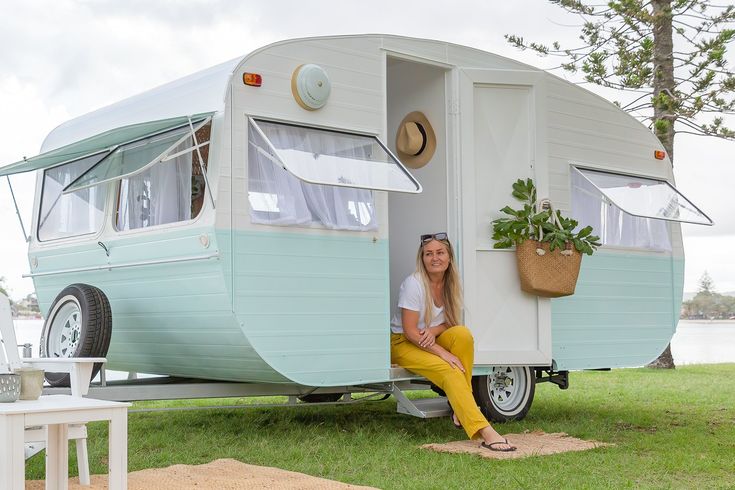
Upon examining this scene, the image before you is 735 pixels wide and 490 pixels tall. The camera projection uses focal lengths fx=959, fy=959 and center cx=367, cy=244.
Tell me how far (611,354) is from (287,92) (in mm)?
3541

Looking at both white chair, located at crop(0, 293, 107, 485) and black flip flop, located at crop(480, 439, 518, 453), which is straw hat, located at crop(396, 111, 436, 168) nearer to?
black flip flop, located at crop(480, 439, 518, 453)

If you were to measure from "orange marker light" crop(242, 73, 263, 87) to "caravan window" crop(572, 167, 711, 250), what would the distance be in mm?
2861

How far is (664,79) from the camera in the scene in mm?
14359

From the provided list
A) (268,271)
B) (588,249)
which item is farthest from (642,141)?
(268,271)

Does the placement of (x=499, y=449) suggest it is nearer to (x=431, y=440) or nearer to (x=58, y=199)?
(x=431, y=440)

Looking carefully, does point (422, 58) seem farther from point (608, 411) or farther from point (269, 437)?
point (608, 411)

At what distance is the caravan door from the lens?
6.70 meters

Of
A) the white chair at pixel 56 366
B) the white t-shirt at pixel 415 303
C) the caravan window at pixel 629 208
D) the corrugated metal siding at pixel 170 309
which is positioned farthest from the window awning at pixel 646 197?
the white chair at pixel 56 366

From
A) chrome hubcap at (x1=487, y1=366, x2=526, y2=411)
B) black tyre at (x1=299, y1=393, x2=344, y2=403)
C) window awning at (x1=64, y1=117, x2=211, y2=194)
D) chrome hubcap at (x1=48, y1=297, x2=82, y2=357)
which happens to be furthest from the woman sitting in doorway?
chrome hubcap at (x1=48, y1=297, x2=82, y2=357)

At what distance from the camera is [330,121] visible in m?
6.03

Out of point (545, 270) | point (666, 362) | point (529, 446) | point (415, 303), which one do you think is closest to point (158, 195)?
point (415, 303)

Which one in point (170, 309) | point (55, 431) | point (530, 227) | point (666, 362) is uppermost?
point (530, 227)

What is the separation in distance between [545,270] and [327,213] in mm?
1772

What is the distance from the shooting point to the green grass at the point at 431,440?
5.16 metres
